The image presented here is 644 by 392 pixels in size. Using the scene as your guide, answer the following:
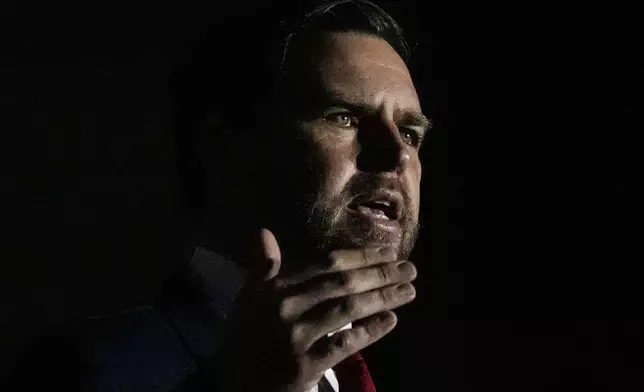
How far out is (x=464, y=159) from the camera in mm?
1740

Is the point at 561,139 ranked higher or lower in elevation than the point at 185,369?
higher

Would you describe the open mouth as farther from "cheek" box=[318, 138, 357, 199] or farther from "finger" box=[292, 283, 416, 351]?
"finger" box=[292, 283, 416, 351]

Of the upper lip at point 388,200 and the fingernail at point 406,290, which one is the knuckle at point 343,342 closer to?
the fingernail at point 406,290

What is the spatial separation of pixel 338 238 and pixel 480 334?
2.36ft

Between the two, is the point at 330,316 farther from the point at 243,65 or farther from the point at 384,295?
the point at 243,65

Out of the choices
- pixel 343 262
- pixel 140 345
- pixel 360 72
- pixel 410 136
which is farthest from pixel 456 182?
pixel 343 262

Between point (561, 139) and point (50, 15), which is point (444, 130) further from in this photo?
point (50, 15)

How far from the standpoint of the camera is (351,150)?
111 centimetres

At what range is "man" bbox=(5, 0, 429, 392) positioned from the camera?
104 centimetres

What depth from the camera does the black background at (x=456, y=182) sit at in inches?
60.4

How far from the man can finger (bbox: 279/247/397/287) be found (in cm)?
18

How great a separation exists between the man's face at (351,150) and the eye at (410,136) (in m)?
0.02

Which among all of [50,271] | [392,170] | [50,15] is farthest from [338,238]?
[50,15]

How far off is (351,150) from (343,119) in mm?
61
